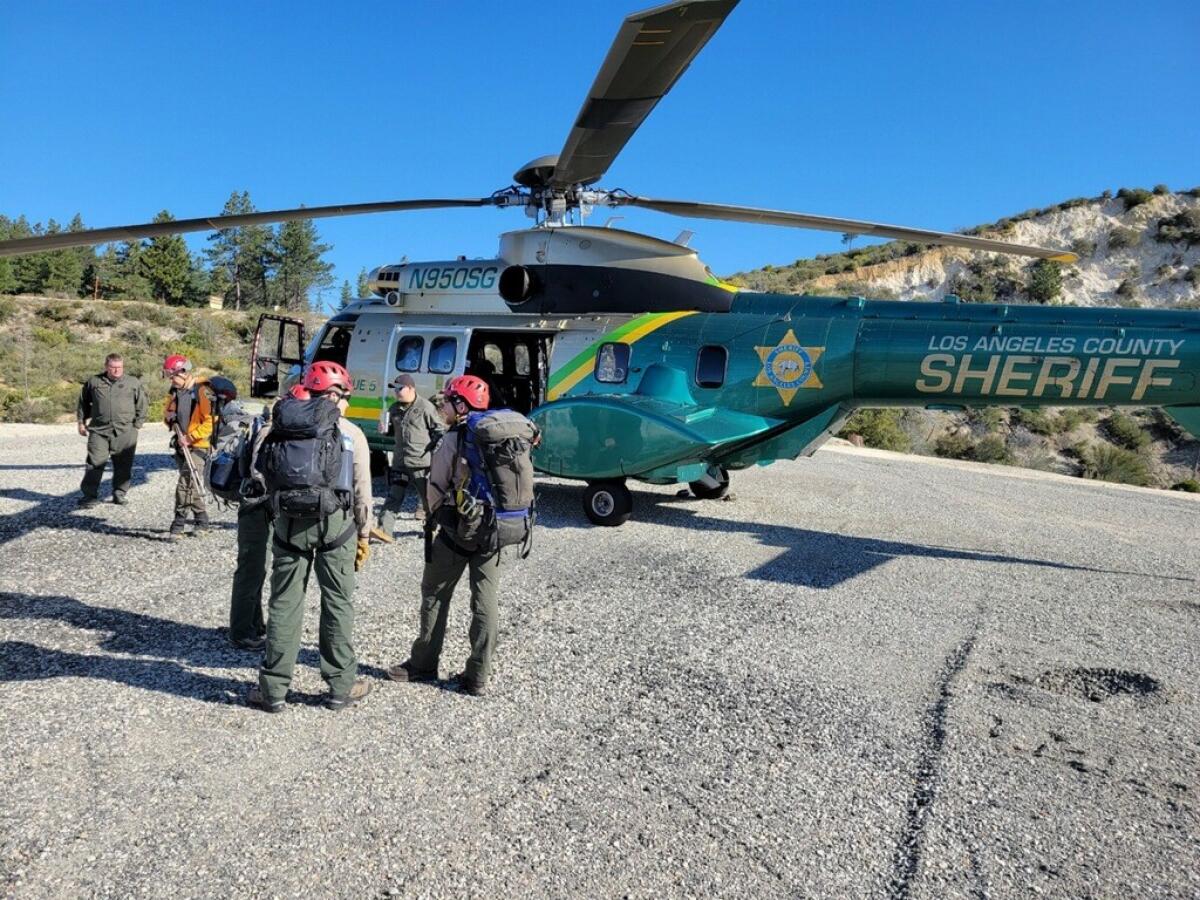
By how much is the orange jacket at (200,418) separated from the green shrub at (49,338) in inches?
1472

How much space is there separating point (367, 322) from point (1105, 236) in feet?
169

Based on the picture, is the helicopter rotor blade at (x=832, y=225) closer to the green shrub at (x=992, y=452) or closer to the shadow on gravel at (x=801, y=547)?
the shadow on gravel at (x=801, y=547)

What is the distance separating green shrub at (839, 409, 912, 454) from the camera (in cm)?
2544

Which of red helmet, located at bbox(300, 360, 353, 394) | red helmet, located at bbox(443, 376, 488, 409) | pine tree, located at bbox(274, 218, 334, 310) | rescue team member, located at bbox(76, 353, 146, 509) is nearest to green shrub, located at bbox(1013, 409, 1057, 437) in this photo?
rescue team member, located at bbox(76, 353, 146, 509)

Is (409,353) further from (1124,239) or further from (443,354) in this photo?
(1124,239)

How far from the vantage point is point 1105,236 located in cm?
4891

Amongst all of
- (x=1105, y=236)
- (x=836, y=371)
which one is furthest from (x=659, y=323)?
(x=1105, y=236)

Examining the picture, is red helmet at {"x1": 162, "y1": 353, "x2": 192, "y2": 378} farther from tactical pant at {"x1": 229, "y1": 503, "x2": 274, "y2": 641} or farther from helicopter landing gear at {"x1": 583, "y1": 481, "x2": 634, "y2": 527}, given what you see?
helicopter landing gear at {"x1": 583, "y1": 481, "x2": 634, "y2": 527}

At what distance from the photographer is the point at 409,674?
4.79m

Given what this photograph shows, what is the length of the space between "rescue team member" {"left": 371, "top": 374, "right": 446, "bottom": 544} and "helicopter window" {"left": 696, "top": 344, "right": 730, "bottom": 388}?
3.27m

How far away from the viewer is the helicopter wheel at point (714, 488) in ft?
37.9

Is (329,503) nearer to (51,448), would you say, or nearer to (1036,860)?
(1036,860)

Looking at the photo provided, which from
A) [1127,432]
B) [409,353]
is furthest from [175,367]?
[1127,432]

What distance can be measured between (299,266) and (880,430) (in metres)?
54.8
